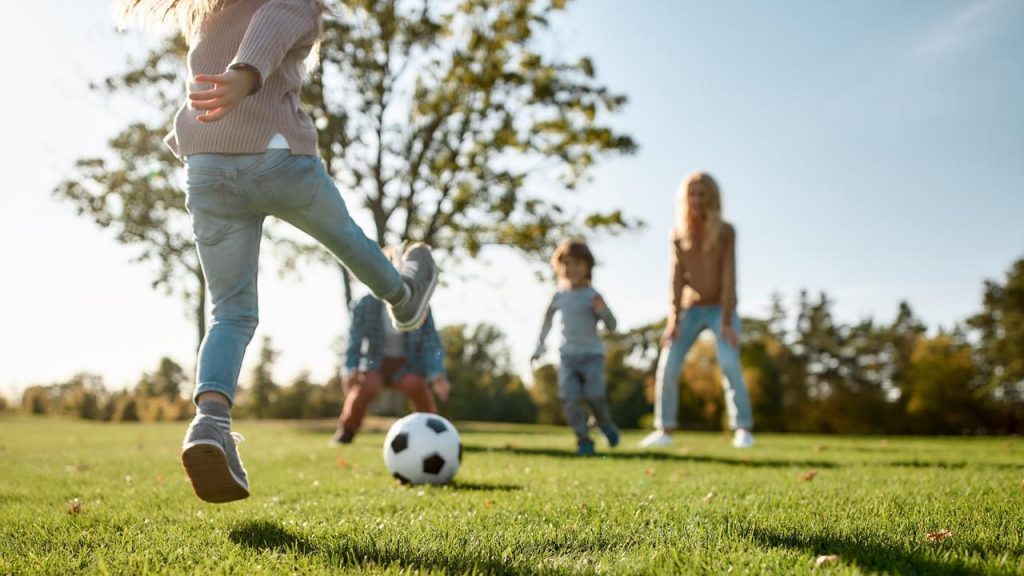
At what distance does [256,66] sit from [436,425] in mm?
2720

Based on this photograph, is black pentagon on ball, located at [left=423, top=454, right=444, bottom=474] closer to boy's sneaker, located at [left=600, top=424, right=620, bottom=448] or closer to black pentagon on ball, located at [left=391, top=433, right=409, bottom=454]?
black pentagon on ball, located at [left=391, top=433, right=409, bottom=454]

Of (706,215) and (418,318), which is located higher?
(706,215)

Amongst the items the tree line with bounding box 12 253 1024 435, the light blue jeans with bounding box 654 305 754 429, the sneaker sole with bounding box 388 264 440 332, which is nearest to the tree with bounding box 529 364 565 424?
the tree line with bounding box 12 253 1024 435

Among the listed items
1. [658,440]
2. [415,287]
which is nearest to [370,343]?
[658,440]

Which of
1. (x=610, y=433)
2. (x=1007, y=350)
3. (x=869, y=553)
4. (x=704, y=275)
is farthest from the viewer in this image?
(x=1007, y=350)

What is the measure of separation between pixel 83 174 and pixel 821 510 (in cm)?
2214

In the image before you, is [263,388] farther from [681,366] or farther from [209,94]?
[209,94]

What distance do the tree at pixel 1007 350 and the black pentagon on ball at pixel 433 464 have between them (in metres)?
38.4

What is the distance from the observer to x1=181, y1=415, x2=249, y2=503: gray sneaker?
2.64 metres

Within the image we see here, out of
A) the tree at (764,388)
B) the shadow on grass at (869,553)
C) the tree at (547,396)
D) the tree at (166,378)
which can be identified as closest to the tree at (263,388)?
the tree at (166,378)

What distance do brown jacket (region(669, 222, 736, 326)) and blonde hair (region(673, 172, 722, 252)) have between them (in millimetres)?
59

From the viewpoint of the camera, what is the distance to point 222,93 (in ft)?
8.43

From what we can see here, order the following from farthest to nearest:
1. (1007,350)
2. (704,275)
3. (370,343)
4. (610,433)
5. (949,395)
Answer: (949,395) → (1007,350) → (370,343) → (704,275) → (610,433)

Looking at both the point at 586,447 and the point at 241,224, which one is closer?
the point at 241,224
